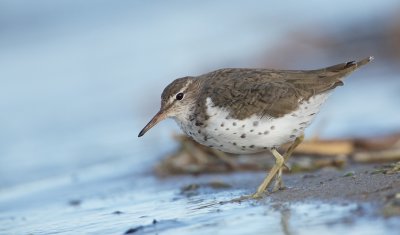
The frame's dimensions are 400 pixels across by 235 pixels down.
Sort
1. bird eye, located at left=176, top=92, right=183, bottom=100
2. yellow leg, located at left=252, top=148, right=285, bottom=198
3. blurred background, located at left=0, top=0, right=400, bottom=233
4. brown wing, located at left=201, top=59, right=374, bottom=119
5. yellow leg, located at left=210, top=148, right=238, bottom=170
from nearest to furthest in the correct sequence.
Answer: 1. yellow leg, located at left=252, top=148, right=285, bottom=198
2. brown wing, located at left=201, top=59, right=374, bottom=119
3. bird eye, located at left=176, top=92, right=183, bottom=100
4. yellow leg, located at left=210, top=148, right=238, bottom=170
5. blurred background, located at left=0, top=0, right=400, bottom=233

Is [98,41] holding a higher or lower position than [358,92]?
higher

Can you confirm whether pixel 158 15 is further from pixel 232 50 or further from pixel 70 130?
pixel 70 130

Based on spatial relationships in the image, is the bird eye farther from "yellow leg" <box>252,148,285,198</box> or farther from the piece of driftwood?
the piece of driftwood

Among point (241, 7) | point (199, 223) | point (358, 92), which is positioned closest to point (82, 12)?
point (241, 7)

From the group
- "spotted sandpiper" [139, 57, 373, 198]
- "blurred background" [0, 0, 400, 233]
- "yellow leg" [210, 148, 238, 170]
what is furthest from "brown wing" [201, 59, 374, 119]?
"blurred background" [0, 0, 400, 233]

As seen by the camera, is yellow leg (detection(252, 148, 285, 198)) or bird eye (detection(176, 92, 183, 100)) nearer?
yellow leg (detection(252, 148, 285, 198))

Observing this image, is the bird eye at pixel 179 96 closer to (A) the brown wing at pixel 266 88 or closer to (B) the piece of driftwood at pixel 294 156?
(A) the brown wing at pixel 266 88

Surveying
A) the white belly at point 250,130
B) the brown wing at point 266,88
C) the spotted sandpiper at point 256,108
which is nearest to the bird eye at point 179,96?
the spotted sandpiper at point 256,108
